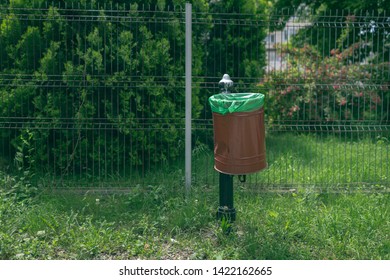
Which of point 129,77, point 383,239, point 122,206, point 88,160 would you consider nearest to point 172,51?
point 129,77

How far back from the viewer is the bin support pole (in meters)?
5.41

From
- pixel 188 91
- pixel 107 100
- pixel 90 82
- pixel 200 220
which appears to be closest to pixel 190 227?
pixel 200 220

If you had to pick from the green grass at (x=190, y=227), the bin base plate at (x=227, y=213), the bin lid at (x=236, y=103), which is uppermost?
the bin lid at (x=236, y=103)

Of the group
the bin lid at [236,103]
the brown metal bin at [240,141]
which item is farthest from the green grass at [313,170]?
the bin lid at [236,103]

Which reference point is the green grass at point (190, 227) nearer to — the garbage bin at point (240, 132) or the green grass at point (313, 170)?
the green grass at point (313, 170)

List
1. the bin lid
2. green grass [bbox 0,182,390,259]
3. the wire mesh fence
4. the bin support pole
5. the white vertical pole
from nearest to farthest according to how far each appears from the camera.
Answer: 1. green grass [bbox 0,182,390,259]
2. the bin lid
3. the bin support pole
4. the white vertical pole
5. the wire mesh fence

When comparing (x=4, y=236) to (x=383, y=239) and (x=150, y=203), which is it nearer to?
(x=150, y=203)

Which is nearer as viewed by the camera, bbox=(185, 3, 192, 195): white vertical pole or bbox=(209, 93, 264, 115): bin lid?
bbox=(209, 93, 264, 115): bin lid

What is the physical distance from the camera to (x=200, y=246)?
17.0ft

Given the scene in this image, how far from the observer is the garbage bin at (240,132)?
519 centimetres

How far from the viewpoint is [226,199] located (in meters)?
5.43

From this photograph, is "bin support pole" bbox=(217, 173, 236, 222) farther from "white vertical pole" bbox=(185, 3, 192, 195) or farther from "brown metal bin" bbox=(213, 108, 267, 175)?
"white vertical pole" bbox=(185, 3, 192, 195)

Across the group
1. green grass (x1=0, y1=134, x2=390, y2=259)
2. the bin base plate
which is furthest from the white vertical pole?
→ the bin base plate

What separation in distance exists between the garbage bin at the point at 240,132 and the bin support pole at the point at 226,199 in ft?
0.43
